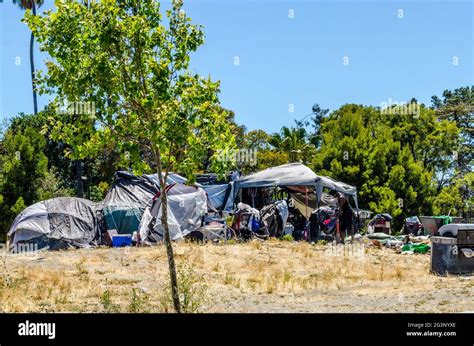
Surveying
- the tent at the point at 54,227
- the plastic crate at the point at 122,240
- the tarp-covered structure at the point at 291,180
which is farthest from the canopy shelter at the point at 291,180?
the tent at the point at 54,227

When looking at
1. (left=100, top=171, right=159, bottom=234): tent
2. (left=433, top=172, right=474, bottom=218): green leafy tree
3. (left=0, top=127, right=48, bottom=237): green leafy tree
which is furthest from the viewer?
(left=433, top=172, right=474, bottom=218): green leafy tree

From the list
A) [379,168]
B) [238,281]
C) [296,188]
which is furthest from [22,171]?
[238,281]

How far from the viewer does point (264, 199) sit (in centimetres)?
2689

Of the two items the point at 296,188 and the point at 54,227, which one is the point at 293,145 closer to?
the point at 296,188

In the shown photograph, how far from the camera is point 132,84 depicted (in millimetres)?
9023

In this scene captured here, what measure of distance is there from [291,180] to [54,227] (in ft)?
29.3

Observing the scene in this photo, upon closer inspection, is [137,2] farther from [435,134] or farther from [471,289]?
[435,134]

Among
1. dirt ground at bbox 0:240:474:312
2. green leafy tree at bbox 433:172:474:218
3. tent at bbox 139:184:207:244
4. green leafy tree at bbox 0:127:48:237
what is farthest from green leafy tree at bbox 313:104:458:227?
dirt ground at bbox 0:240:474:312

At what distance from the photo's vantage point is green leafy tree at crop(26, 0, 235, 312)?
8.70 meters

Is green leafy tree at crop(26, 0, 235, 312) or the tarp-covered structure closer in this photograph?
green leafy tree at crop(26, 0, 235, 312)

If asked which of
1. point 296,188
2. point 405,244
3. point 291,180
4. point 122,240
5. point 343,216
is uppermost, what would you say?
point 291,180

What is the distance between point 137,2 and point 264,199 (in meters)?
18.4

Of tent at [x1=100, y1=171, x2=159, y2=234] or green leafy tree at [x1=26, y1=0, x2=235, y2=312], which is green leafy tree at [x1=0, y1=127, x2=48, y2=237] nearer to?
tent at [x1=100, y1=171, x2=159, y2=234]

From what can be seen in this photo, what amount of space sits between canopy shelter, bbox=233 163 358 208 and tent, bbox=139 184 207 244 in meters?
2.17
